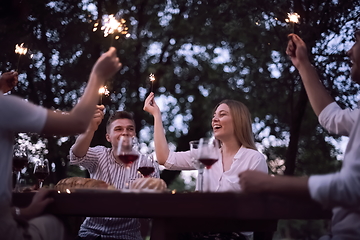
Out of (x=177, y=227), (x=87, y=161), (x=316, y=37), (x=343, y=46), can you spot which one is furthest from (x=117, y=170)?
(x=343, y=46)

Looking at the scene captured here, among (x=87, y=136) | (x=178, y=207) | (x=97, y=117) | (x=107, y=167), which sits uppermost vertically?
(x=97, y=117)

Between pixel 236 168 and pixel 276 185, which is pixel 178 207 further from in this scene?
pixel 236 168

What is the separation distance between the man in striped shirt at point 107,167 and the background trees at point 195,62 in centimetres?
297

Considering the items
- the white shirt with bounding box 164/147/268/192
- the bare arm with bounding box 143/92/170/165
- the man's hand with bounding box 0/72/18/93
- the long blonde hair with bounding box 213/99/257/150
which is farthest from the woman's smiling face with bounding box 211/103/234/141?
the man's hand with bounding box 0/72/18/93

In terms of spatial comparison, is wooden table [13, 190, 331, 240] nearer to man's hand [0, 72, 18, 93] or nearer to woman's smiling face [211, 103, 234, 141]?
man's hand [0, 72, 18, 93]

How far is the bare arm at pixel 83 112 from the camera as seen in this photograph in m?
1.97

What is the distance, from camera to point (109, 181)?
12.9ft

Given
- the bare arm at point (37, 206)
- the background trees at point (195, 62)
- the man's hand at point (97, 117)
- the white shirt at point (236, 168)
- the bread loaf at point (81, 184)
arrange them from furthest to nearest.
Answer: the background trees at point (195, 62), the man's hand at point (97, 117), the white shirt at point (236, 168), the bread loaf at point (81, 184), the bare arm at point (37, 206)

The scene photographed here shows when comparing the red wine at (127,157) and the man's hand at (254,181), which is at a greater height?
the red wine at (127,157)

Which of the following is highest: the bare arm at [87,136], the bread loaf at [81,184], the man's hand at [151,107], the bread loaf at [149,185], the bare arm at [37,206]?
the man's hand at [151,107]

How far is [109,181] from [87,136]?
574mm

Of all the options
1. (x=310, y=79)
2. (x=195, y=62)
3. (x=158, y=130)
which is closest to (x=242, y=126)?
(x=158, y=130)

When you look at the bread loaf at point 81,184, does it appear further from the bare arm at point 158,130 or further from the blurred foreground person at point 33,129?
the bare arm at point 158,130

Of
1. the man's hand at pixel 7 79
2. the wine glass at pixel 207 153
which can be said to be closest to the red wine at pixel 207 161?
the wine glass at pixel 207 153
